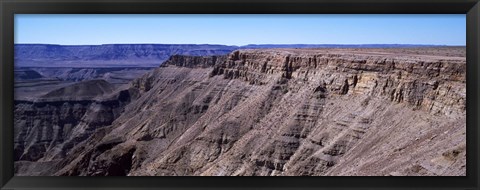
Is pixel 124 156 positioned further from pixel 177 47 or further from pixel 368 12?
pixel 177 47

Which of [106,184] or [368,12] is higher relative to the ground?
[368,12]

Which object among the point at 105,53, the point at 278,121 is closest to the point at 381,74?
the point at 278,121

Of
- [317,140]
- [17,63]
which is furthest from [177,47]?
[17,63]

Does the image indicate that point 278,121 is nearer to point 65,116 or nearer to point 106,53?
point 65,116

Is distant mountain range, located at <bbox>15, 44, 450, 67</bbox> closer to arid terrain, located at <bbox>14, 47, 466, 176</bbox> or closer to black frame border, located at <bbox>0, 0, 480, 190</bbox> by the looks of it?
arid terrain, located at <bbox>14, 47, 466, 176</bbox>

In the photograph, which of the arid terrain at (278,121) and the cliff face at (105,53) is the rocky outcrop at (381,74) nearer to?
the arid terrain at (278,121)

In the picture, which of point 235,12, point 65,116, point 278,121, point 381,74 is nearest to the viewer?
point 235,12

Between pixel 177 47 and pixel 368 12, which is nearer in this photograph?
pixel 368 12
